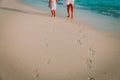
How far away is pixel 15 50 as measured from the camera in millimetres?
6371

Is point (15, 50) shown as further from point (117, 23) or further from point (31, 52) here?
point (117, 23)

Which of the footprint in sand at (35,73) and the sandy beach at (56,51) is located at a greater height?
the sandy beach at (56,51)

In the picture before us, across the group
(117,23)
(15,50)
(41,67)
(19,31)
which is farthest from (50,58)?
(117,23)

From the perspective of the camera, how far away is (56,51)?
6.44 meters

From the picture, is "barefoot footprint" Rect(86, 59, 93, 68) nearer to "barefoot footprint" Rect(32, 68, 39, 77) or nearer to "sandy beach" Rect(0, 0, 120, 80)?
"sandy beach" Rect(0, 0, 120, 80)

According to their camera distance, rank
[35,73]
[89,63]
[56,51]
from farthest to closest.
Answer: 1. [56,51]
2. [89,63]
3. [35,73]

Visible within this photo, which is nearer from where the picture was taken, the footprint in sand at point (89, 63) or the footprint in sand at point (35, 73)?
the footprint in sand at point (35, 73)

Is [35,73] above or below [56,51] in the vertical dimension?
below

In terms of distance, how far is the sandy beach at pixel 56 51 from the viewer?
18.1 ft

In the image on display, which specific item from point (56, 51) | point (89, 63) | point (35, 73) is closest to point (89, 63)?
point (89, 63)

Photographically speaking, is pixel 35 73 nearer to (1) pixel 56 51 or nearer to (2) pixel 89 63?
(1) pixel 56 51

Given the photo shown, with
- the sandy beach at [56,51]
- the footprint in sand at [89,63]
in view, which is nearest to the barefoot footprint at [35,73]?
the sandy beach at [56,51]

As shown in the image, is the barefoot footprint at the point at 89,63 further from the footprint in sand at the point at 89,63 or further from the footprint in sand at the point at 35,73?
the footprint in sand at the point at 35,73

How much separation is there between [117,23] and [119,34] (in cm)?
156
